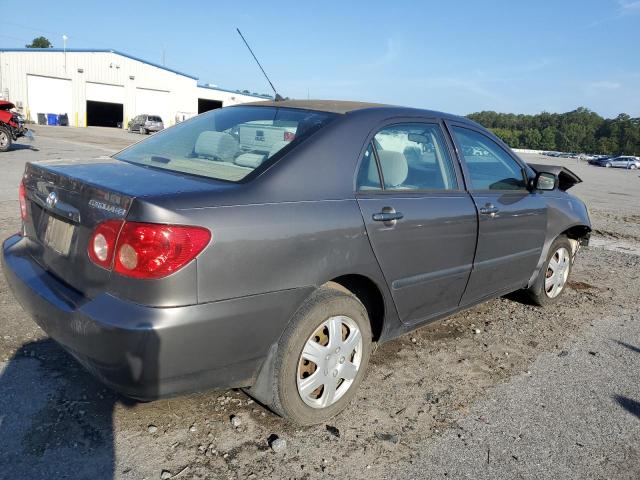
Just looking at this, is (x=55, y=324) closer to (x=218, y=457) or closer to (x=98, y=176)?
(x=98, y=176)

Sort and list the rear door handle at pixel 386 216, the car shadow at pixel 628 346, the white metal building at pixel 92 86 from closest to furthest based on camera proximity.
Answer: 1. the rear door handle at pixel 386 216
2. the car shadow at pixel 628 346
3. the white metal building at pixel 92 86

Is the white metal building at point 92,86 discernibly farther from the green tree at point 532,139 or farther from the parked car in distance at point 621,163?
the green tree at point 532,139

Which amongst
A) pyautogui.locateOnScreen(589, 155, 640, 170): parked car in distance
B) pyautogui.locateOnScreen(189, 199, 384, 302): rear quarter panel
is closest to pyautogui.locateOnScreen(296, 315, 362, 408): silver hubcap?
pyautogui.locateOnScreen(189, 199, 384, 302): rear quarter panel

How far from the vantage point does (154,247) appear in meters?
2.09

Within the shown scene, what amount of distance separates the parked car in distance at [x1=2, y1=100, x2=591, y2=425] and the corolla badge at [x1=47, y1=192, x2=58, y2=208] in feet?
0.05

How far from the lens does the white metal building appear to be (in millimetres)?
38938

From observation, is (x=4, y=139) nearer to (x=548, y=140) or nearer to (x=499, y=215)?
(x=499, y=215)

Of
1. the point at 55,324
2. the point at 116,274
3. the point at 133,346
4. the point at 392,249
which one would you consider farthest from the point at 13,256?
the point at 392,249

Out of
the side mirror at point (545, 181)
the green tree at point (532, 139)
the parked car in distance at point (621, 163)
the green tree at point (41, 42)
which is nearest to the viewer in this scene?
the side mirror at point (545, 181)

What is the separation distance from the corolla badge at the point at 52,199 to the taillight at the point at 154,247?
2.09 feet

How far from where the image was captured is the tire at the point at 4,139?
15.5m

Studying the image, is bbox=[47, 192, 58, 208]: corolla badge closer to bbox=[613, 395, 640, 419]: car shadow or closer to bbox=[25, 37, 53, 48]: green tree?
bbox=[613, 395, 640, 419]: car shadow

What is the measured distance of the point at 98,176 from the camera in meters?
2.49

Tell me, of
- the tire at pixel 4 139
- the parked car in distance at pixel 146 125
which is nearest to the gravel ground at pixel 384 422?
the tire at pixel 4 139
